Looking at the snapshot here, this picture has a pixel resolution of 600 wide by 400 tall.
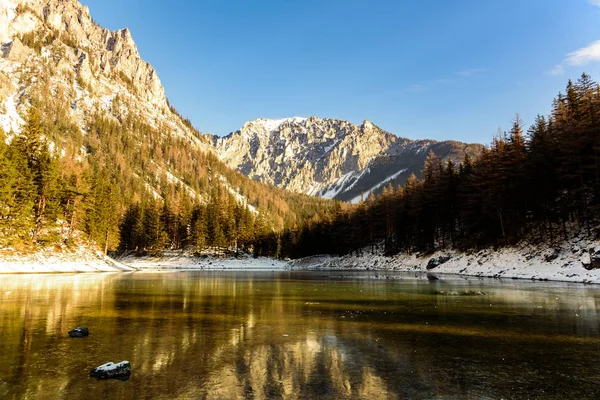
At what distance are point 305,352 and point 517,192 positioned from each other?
2037 inches

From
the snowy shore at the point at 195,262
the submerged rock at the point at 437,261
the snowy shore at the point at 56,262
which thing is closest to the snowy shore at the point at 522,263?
the submerged rock at the point at 437,261

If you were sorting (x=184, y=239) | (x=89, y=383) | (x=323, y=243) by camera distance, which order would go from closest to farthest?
(x=89, y=383) < (x=184, y=239) < (x=323, y=243)

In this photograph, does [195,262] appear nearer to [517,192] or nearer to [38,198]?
[38,198]

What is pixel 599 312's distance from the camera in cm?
1521

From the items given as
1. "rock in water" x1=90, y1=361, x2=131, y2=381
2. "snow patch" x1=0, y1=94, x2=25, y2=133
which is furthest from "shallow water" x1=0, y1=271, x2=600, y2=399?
"snow patch" x1=0, y1=94, x2=25, y2=133

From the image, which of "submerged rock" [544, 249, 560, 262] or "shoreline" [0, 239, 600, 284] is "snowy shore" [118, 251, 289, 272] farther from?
"submerged rock" [544, 249, 560, 262]

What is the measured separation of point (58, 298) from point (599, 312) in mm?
27099

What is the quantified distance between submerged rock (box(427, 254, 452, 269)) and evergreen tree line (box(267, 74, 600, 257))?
3.12 m

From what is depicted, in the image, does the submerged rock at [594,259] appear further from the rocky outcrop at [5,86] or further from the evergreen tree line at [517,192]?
the rocky outcrop at [5,86]

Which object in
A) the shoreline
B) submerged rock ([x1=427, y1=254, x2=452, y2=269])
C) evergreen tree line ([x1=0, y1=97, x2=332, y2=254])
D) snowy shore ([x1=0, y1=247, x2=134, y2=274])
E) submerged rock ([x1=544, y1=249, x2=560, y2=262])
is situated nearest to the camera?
the shoreline

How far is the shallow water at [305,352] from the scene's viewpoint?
6379mm

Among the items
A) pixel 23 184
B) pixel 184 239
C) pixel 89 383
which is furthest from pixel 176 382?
pixel 184 239

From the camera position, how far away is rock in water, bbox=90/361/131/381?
6.98m

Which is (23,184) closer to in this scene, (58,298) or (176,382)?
(58,298)
